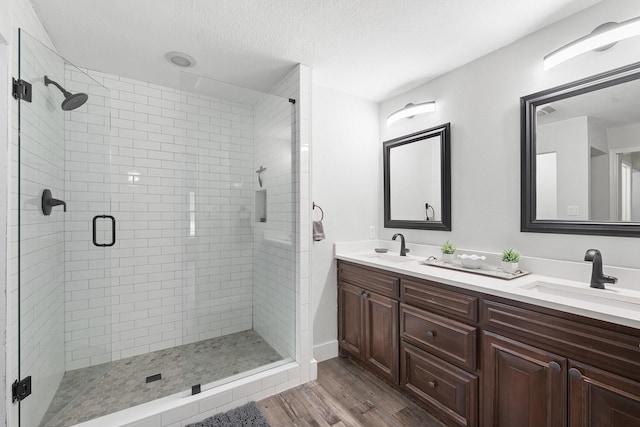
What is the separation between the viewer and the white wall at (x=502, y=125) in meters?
1.56

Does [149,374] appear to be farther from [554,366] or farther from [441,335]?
[554,366]

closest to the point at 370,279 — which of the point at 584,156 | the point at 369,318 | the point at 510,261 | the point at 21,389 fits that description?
the point at 369,318

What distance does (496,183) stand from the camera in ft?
6.64

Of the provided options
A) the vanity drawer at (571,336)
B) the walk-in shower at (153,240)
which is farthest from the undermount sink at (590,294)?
the walk-in shower at (153,240)

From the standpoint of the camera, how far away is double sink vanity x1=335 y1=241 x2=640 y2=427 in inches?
44.8

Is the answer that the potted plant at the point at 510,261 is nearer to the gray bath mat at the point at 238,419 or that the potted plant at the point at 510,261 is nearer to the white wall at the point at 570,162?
the white wall at the point at 570,162

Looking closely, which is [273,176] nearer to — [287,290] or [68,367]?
[287,290]

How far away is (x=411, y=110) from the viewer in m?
2.51

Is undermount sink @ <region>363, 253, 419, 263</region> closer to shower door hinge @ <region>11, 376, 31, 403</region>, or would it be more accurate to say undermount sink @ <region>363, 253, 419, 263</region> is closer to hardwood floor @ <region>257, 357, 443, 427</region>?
hardwood floor @ <region>257, 357, 443, 427</region>

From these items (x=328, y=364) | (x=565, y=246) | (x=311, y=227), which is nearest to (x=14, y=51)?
(x=311, y=227)

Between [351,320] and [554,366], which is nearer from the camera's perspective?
[554,366]

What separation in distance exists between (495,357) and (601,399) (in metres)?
0.40

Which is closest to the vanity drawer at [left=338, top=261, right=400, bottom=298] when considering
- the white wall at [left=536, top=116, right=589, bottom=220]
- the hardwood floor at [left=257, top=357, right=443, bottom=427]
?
the hardwood floor at [left=257, top=357, right=443, bottom=427]

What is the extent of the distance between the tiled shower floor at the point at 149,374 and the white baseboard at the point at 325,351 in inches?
15.2
